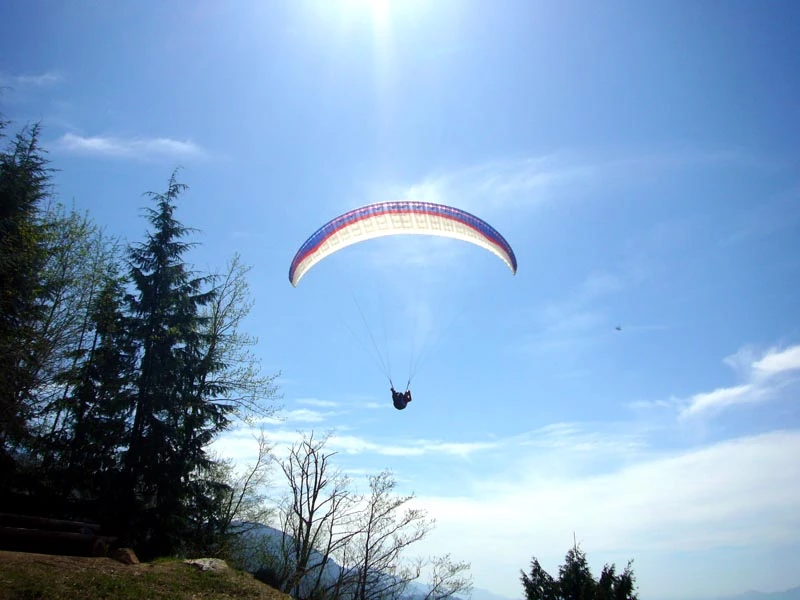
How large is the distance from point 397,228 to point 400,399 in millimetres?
6188

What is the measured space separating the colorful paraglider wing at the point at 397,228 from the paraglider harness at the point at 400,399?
18.6 ft

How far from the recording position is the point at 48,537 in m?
12.7

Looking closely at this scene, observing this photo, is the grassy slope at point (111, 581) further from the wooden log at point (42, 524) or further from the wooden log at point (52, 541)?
the wooden log at point (42, 524)

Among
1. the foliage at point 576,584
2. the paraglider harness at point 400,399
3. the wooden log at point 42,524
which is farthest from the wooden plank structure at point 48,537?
the foliage at point 576,584

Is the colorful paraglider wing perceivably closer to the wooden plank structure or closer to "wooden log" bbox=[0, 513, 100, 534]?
"wooden log" bbox=[0, 513, 100, 534]

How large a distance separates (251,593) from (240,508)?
12465 millimetres

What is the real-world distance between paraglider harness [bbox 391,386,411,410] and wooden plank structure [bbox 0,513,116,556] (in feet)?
30.6

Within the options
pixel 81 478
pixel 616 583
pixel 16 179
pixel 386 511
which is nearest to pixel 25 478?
pixel 81 478

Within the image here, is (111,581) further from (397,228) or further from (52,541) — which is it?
(397,228)

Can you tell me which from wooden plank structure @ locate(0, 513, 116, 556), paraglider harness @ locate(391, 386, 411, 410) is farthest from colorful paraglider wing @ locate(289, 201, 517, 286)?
wooden plank structure @ locate(0, 513, 116, 556)

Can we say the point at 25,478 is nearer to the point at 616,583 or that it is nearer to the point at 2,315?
the point at 2,315

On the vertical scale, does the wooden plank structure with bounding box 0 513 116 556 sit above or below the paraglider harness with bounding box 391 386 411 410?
below

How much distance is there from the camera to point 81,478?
55.3 feet

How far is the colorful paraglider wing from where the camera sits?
1800cm
